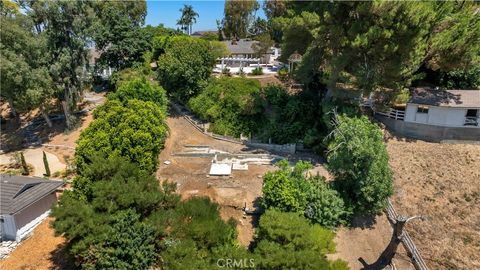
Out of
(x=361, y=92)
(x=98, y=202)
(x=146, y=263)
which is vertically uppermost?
(x=361, y=92)

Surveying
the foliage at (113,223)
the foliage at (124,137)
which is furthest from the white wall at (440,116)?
the foliage at (124,137)

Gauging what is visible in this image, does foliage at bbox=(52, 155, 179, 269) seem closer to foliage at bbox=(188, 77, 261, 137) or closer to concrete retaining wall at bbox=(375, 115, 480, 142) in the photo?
foliage at bbox=(188, 77, 261, 137)

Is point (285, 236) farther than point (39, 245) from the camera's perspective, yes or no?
No

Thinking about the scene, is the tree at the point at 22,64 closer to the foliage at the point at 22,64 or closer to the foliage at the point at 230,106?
the foliage at the point at 22,64

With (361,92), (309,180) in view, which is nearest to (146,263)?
(309,180)

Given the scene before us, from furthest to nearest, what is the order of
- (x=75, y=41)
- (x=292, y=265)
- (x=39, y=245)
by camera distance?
1. (x=75, y=41)
2. (x=39, y=245)
3. (x=292, y=265)

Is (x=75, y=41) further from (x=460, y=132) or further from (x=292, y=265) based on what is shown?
(x=460, y=132)
